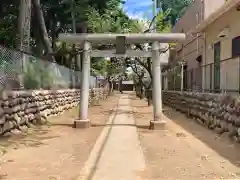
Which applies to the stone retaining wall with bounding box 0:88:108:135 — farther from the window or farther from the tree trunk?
the window

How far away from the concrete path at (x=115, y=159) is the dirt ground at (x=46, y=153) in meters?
0.21

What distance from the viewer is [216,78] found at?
16.6m

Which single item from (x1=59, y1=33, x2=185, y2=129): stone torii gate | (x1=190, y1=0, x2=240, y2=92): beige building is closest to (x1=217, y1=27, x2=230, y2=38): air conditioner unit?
(x1=190, y1=0, x2=240, y2=92): beige building

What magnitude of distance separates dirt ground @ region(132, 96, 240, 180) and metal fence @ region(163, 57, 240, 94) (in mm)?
1710

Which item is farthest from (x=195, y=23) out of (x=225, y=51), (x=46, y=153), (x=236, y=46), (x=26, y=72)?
(x=46, y=153)

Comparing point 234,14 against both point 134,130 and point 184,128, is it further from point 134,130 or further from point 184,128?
point 134,130

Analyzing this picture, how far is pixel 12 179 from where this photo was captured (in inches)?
273

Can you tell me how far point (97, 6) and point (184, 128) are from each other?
1332 cm

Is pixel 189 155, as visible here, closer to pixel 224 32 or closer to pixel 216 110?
pixel 216 110

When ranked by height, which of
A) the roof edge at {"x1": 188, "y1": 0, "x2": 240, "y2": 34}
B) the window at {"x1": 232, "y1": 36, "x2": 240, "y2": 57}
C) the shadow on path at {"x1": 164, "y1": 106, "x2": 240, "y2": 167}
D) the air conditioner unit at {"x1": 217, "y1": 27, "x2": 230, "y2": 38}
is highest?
the roof edge at {"x1": 188, "y1": 0, "x2": 240, "y2": 34}

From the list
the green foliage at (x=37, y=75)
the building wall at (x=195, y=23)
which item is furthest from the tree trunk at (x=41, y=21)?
the building wall at (x=195, y=23)

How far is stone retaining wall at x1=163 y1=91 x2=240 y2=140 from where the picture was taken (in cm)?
1160

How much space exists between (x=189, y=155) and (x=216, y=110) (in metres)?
5.06

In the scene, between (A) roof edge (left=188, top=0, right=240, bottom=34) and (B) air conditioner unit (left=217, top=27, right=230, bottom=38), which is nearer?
(A) roof edge (left=188, top=0, right=240, bottom=34)
